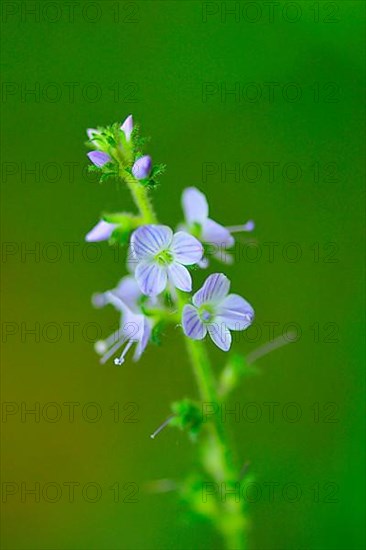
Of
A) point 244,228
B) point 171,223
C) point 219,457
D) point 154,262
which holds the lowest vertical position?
point 219,457

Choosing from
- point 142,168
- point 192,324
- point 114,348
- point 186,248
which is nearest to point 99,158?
point 142,168

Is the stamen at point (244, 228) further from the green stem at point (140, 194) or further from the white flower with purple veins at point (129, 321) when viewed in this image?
the white flower with purple veins at point (129, 321)

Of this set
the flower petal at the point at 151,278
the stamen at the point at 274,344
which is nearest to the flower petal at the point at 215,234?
the flower petal at the point at 151,278

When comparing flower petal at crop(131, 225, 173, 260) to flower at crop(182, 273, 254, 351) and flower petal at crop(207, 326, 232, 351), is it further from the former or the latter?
flower petal at crop(207, 326, 232, 351)

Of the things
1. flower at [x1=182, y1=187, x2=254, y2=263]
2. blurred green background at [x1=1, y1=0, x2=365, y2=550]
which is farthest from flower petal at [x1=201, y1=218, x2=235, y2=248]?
blurred green background at [x1=1, y1=0, x2=365, y2=550]

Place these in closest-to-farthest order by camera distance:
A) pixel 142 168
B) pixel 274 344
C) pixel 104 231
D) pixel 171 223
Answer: pixel 142 168
pixel 104 231
pixel 274 344
pixel 171 223

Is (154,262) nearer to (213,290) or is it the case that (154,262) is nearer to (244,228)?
(213,290)
